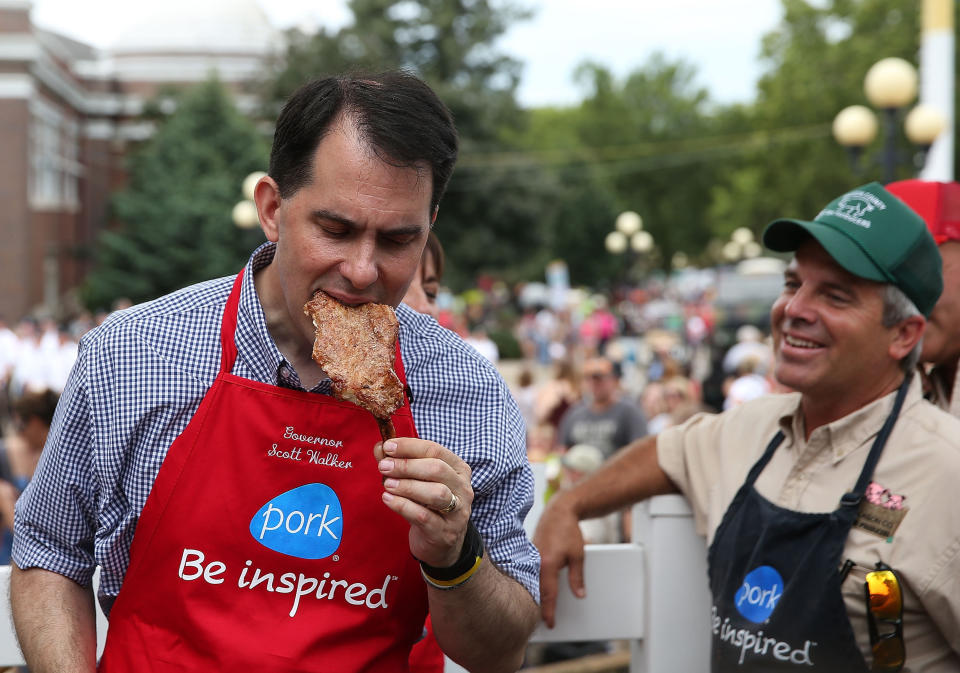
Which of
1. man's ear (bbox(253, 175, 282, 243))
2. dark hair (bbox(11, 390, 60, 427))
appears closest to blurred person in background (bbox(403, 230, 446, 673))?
man's ear (bbox(253, 175, 282, 243))

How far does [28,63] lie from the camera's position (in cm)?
3278

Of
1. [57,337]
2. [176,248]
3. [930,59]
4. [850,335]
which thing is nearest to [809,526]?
[850,335]

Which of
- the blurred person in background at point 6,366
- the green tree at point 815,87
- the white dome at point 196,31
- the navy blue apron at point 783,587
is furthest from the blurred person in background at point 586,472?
the white dome at point 196,31

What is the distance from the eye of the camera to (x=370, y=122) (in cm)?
212

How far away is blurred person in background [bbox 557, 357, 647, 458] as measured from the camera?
32.2ft

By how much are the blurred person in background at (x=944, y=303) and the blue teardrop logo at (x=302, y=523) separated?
1.88m

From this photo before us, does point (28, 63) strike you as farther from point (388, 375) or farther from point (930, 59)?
point (388, 375)

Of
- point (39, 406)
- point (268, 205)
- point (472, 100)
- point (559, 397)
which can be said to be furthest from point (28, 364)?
point (472, 100)

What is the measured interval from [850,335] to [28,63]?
34.6m

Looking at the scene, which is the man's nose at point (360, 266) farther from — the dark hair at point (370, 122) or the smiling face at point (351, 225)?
the dark hair at point (370, 122)

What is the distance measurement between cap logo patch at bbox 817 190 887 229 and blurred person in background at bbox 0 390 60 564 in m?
5.05

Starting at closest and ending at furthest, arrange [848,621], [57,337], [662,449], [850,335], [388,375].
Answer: [388,375]
[848,621]
[850,335]
[662,449]
[57,337]

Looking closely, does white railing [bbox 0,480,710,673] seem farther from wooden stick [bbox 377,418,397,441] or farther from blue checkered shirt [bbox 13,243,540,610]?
wooden stick [bbox 377,418,397,441]

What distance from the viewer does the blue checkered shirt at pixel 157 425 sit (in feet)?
7.11
